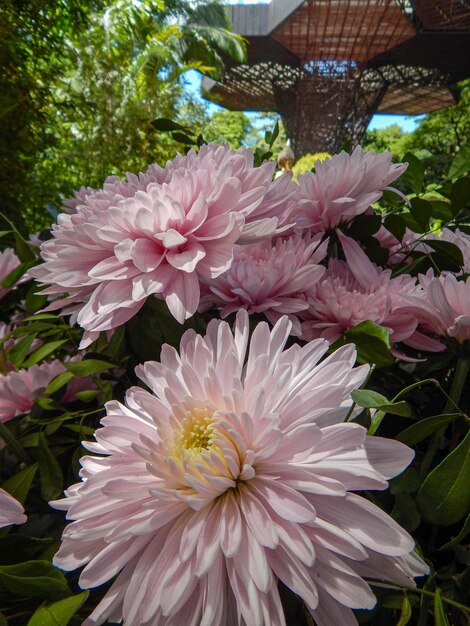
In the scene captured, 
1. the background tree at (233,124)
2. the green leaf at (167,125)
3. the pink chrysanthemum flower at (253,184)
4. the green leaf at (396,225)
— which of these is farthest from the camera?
the background tree at (233,124)

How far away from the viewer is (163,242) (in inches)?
12.5

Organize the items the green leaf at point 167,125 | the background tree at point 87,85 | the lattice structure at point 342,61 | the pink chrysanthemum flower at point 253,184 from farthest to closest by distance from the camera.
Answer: the lattice structure at point 342,61
the background tree at point 87,85
the green leaf at point 167,125
the pink chrysanthemum flower at point 253,184

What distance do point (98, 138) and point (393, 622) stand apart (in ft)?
19.0

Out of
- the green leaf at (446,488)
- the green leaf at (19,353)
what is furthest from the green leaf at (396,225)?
the green leaf at (19,353)

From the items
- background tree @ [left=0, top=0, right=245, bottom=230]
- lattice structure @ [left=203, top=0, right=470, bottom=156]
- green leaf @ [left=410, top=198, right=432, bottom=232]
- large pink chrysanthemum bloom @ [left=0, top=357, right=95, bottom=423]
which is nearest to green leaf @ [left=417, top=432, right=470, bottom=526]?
green leaf @ [left=410, top=198, right=432, bottom=232]

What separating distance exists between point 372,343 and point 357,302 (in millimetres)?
56

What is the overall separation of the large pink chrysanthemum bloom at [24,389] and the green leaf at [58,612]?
0.73 ft

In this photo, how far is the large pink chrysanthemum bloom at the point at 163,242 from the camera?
0.31 meters

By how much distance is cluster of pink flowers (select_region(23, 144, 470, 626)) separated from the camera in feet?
0.73

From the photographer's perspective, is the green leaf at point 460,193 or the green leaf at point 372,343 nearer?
the green leaf at point 372,343

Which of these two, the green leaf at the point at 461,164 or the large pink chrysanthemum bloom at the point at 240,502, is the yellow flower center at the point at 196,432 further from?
the green leaf at the point at 461,164

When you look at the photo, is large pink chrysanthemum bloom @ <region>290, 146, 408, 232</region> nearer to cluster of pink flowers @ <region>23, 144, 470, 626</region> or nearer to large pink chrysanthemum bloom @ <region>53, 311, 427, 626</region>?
cluster of pink flowers @ <region>23, 144, 470, 626</region>

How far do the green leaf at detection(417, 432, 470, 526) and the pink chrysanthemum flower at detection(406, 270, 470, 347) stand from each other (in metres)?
0.08

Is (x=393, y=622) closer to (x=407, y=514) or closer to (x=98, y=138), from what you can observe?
(x=407, y=514)
